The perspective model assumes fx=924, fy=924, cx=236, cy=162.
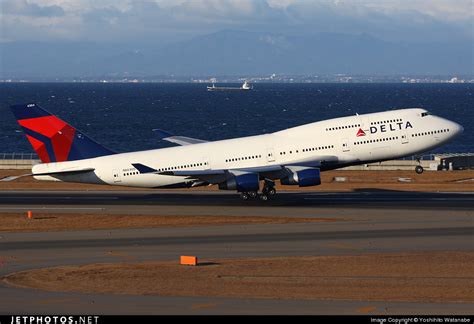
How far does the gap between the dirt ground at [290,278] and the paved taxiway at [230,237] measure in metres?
1.31

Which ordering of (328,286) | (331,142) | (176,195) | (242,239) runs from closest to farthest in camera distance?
(328,286)
(242,239)
(331,142)
(176,195)

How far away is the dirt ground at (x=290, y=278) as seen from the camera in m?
33.5

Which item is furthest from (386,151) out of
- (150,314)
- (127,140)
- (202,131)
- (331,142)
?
(202,131)

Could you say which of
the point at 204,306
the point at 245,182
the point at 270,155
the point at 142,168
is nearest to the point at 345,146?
the point at 270,155

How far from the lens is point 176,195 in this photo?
221 ft

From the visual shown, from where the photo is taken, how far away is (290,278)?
1433 inches

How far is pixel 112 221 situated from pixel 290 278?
65.5 feet

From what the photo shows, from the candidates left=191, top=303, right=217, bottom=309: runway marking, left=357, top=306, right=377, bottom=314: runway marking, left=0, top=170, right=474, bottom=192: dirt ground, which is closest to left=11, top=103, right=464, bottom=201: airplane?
left=0, top=170, right=474, bottom=192: dirt ground

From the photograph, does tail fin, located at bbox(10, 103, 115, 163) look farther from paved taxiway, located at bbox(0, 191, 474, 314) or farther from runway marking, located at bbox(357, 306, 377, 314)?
runway marking, located at bbox(357, 306, 377, 314)

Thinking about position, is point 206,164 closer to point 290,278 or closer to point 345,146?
point 345,146

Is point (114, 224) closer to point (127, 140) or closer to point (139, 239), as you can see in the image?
point (139, 239)

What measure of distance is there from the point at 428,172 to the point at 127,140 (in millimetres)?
90003

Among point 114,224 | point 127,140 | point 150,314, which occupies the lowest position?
point 150,314

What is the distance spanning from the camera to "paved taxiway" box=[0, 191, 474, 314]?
3103cm
